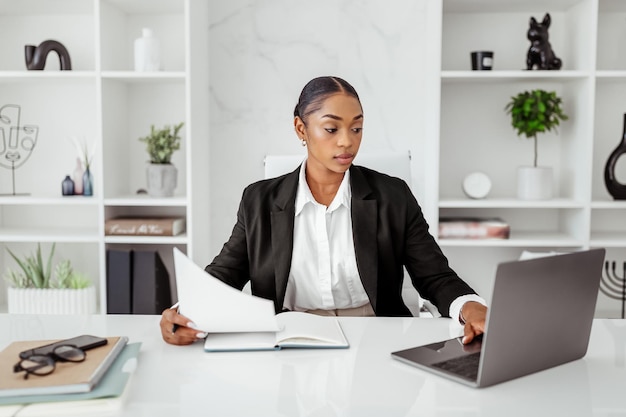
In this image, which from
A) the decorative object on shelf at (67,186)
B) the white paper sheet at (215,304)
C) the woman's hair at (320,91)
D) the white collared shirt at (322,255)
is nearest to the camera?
the white paper sheet at (215,304)

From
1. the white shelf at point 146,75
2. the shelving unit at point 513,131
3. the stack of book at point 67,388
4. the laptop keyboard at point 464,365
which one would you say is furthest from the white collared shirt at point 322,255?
the white shelf at point 146,75

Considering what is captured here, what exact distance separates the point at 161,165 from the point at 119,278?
534 millimetres

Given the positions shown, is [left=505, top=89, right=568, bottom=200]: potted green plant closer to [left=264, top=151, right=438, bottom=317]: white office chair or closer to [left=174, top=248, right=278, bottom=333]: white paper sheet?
[left=264, top=151, right=438, bottom=317]: white office chair

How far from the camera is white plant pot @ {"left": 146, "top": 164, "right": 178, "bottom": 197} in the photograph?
307 cm

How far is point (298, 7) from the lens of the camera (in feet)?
10.6

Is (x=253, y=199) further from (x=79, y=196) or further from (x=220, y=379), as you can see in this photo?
(x=79, y=196)

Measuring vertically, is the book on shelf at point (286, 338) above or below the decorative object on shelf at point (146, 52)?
below

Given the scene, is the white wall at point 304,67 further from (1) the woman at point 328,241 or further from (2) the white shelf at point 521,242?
(1) the woman at point 328,241

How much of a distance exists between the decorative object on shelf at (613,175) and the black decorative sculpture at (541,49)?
1.47 ft

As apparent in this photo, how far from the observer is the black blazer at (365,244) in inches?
76.4

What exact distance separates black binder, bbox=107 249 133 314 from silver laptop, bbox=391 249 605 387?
195cm

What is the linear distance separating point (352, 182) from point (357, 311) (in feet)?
1.24

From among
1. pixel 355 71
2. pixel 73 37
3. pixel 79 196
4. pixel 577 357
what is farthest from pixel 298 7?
pixel 577 357

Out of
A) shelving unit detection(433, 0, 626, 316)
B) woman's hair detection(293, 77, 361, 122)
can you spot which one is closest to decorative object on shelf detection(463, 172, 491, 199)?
shelving unit detection(433, 0, 626, 316)
